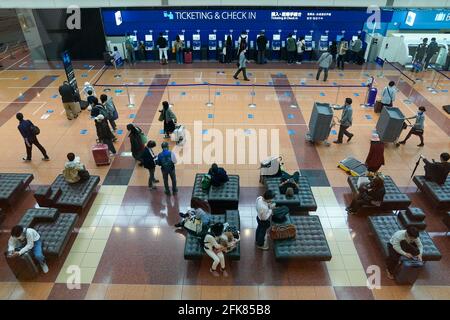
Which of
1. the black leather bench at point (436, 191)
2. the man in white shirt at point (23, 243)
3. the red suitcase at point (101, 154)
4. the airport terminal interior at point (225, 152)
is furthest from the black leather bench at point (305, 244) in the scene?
the red suitcase at point (101, 154)

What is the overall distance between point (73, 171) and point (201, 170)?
327 cm

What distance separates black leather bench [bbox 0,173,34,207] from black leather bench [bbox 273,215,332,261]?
620cm

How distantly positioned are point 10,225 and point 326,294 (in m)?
6.92

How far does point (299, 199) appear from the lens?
776 cm

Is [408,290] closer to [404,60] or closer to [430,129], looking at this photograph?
[430,129]

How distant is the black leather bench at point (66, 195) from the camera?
301 inches

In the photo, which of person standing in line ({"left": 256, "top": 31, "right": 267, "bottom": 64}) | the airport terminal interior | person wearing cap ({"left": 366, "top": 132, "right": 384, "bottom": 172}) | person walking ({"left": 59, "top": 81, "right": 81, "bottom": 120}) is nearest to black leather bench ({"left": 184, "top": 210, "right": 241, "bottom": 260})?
the airport terminal interior

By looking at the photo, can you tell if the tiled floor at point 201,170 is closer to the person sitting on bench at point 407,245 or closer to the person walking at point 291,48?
the person sitting on bench at point 407,245

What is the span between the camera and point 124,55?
17578mm

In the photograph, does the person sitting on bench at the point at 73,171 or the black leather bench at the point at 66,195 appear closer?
the black leather bench at the point at 66,195

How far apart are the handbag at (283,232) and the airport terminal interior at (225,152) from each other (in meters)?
0.03

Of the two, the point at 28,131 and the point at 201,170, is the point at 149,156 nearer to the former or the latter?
the point at 201,170

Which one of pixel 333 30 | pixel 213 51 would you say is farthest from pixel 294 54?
pixel 213 51

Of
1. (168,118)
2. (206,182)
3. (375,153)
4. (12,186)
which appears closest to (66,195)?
(12,186)
